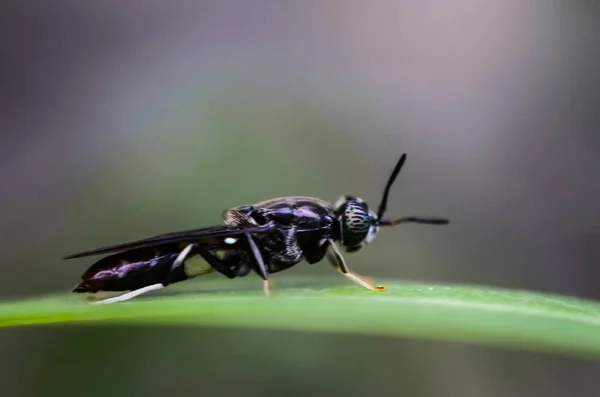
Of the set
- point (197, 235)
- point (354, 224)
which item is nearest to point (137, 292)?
point (197, 235)

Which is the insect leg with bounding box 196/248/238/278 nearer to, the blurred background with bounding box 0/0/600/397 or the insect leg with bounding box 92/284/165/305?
the insect leg with bounding box 92/284/165/305

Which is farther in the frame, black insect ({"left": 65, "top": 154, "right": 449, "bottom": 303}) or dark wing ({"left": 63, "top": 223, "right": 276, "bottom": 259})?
black insect ({"left": 65, "top": 154, "right": 449, "bottom": 303})

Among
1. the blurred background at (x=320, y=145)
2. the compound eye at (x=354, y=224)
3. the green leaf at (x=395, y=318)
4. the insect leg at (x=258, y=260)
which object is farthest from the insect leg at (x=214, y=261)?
the green leaf at (x=395, y=318)

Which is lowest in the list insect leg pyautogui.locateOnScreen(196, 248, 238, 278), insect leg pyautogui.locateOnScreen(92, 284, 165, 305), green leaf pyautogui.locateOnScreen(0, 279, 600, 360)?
insect leg pyautogui.locateOnScreen(92, 284, 165, 305)


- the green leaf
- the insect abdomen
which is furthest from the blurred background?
the green leaf

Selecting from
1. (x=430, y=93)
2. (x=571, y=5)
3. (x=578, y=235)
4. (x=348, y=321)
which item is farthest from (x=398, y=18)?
(x=348, y=321)

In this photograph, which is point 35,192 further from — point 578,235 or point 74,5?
point 578,235

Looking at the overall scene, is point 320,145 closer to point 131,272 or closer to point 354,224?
point 354,224

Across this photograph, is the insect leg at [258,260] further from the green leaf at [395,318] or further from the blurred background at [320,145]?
the green leaf at [395,318]
